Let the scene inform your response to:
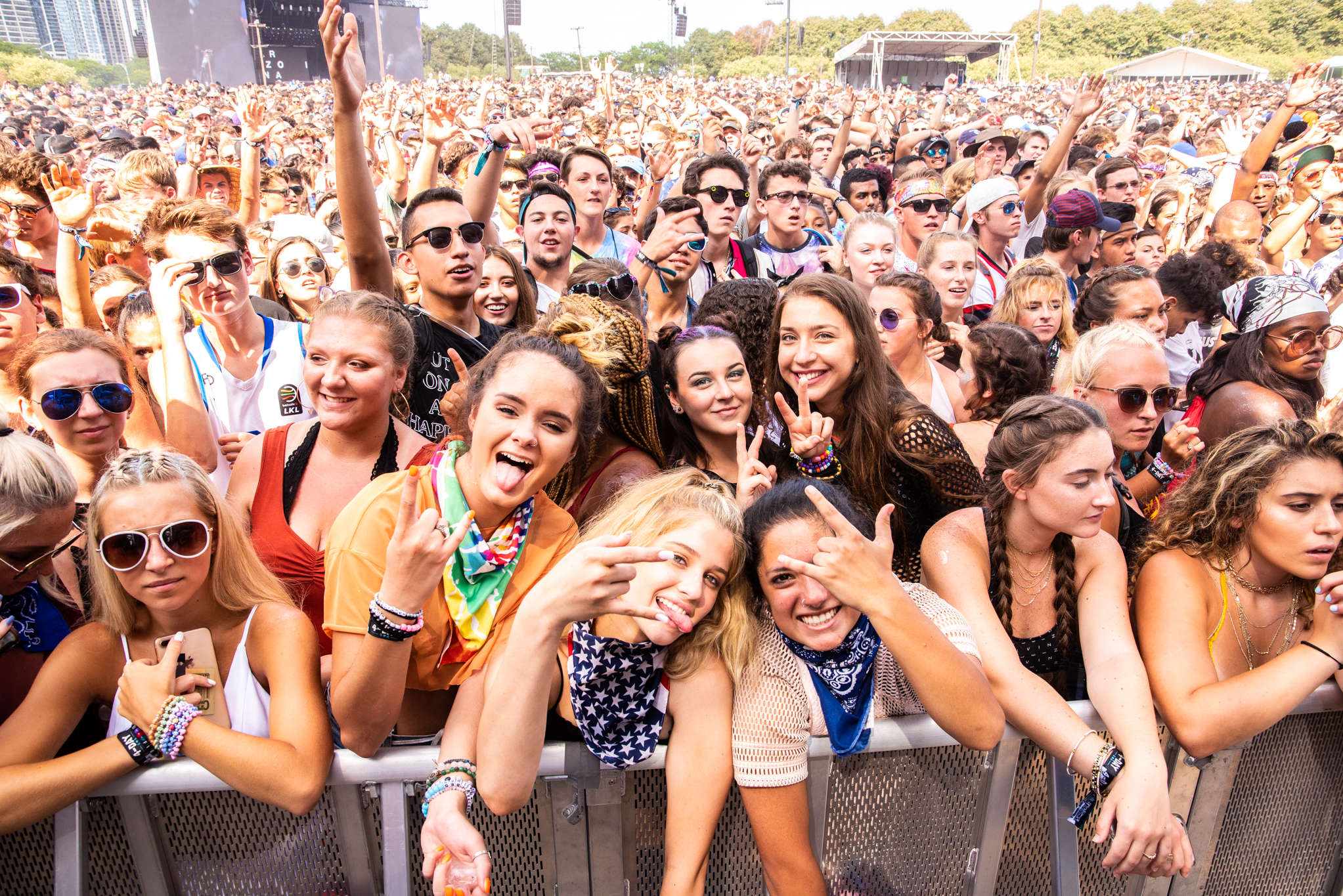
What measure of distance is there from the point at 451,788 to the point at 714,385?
151 centimetres

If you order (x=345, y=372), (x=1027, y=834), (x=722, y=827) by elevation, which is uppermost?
(x=345, y=372)

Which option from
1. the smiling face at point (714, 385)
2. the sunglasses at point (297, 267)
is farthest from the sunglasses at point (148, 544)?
the sunglasses at point (297, 267)

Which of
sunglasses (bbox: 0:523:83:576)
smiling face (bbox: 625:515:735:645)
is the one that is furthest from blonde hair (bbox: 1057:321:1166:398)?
sunglasses (bbox: 0:523:83:576)

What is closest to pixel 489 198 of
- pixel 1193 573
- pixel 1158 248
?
pixel 1193 573

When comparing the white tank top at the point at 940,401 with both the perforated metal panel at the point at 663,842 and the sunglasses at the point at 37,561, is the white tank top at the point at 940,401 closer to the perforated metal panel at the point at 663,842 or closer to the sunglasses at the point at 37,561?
the perforated metal panel at the point at 663,842

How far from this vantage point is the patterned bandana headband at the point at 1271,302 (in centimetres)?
327

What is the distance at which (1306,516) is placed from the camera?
6.77 ft

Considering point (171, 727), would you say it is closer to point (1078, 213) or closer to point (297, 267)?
point (297, 267)

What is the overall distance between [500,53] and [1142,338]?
85280 millimetres

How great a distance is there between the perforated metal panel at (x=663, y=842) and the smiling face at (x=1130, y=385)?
1893 millimetres

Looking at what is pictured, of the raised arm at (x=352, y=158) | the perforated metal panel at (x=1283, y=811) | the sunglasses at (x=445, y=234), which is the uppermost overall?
the raised arm at (x=352, y=158)

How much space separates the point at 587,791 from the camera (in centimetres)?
182

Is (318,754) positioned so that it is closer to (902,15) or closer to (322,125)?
(322,125)

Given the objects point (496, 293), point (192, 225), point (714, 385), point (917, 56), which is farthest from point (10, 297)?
point (917, 56)
